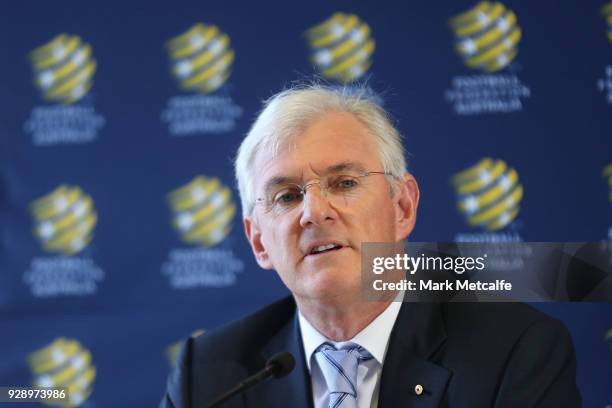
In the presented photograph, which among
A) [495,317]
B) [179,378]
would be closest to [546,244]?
[495,317]

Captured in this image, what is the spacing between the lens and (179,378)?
2.06 meters

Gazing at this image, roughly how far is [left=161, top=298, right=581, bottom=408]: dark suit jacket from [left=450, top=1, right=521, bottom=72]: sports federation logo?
110 cm

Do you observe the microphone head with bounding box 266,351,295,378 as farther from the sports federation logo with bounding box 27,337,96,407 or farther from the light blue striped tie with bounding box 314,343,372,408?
the sports federation logo with bounding box 27,337,96,407

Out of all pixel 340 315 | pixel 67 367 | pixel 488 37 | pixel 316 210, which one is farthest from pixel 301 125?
pixel 67 367

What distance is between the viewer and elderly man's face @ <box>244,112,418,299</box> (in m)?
1.92

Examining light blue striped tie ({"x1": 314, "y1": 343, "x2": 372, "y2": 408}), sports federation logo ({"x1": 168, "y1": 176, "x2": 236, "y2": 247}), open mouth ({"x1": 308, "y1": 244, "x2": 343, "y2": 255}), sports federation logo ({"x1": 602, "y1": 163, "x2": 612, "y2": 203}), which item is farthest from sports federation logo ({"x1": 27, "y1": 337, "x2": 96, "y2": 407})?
sports federation logo ({"x1": 602, "y1": 163, "x2": 612, "y2": 203})

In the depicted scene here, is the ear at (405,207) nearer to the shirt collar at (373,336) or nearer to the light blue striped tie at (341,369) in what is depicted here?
the shirt collar at (373,336)

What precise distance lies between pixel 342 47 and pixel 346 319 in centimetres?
126

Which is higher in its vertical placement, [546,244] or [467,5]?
[467,5]

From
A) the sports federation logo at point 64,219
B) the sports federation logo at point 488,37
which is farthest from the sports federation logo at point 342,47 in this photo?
the sports federation logo at point 64,219

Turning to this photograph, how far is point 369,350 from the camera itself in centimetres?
199

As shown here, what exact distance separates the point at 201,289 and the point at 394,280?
44.2 inches

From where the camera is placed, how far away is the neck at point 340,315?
2004 mm

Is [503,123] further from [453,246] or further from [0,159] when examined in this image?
[0,159]
